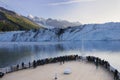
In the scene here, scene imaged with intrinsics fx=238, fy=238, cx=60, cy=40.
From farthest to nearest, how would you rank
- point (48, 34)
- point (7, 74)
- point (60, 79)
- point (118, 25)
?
point (48, 34), point (118, 25), point (7, 74), point (60, 79)

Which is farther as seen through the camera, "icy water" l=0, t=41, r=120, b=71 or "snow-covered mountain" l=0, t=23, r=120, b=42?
"snow-covered mountain" l=0, t=23, r=120, b=42

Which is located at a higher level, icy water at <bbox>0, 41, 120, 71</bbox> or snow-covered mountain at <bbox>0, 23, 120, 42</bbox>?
snow-covered mountain at <bbox>0, 23, 120, 42</bbox>

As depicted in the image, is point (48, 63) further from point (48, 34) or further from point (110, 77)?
point (48, 34)

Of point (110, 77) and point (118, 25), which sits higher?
point (118, 25)

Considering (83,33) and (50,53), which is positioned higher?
(83,33)

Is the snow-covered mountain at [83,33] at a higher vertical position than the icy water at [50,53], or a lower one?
higher

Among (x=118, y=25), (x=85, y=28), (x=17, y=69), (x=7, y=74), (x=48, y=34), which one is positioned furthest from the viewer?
(x=48, y=34)

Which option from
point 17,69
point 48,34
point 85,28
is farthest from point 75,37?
point 17,69

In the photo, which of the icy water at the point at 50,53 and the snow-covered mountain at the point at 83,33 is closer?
the icy water at the point at 50,53

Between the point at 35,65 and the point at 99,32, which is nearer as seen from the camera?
the point at 35,65

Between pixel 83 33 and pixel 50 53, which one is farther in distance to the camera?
pixel 83 33
